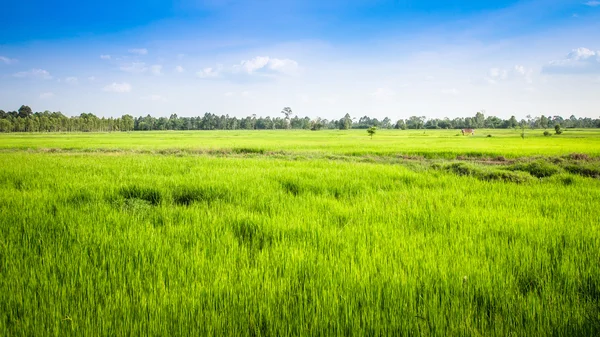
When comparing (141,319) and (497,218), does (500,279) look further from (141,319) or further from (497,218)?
(141,319)

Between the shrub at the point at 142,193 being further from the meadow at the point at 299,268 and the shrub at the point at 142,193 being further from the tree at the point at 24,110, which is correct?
the tree at the point at 24,110

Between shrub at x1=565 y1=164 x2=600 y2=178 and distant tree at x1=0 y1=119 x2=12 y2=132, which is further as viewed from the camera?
distant tree at x1=0 y1=119 x2=12 y2=132

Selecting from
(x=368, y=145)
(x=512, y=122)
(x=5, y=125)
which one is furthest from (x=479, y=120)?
(x=5, y=125)

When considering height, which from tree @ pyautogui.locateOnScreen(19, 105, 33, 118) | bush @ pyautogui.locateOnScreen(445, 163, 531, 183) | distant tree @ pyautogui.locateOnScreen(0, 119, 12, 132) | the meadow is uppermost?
tree @ pyautogui.locateOnScreen(19, 105, 33, 118)

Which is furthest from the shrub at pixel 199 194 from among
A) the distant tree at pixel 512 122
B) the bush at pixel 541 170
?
the distant tree at pixel 512 122

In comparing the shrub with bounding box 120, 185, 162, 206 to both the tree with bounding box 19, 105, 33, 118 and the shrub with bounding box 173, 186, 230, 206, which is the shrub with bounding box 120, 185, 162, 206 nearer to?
the shrub with bounding box 173, 186, 230, 206

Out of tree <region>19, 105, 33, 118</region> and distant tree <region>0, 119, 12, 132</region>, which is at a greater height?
tree <region>19, 105, 33, 118</region>

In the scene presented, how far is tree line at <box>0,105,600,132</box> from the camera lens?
109656mm

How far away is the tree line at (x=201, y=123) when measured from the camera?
360ft

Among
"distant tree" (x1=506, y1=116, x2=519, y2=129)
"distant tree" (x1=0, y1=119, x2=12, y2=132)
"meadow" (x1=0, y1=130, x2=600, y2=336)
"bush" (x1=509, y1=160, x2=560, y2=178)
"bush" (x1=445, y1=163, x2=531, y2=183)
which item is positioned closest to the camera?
"meadow" (x1=0, y1=130, x2=600, y2=336)

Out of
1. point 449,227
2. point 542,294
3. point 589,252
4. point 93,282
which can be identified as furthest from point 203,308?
point 589,252

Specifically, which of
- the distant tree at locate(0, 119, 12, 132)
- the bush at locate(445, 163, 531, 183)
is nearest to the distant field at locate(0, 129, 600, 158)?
the bush at locate(445, 163, 531, 183)

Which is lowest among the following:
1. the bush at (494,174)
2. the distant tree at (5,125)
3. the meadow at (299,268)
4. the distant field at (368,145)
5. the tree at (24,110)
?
the meadow at (299,268)

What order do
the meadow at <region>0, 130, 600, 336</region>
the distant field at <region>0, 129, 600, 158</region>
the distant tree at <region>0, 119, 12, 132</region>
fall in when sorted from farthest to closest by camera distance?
the distant tree at <region>0, 119, 12, 132</region> < the distant field at <region>0, 129, 600, 158</region> < the meadow at <region>0, 130, 600, 336</region>
